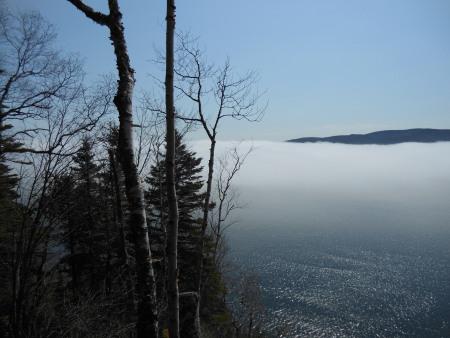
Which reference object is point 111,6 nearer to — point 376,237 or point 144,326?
point 144,326

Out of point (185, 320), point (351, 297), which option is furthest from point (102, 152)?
point (351, 297)

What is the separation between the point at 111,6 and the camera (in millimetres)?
4500

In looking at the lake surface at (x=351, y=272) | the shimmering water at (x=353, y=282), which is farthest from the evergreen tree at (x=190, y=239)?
the shimmering water at (x=353, y=282)

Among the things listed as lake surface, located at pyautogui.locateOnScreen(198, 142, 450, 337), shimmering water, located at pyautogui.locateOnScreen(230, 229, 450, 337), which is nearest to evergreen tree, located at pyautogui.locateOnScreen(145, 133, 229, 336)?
lake surface, located at pyautogui.locateOnScreen(198, 142, 450, 337)

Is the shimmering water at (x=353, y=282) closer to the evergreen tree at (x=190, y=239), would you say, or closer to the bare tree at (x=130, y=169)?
the evergreen tree at (x=190, y=239)

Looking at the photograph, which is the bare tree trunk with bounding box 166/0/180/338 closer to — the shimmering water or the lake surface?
the lake surface

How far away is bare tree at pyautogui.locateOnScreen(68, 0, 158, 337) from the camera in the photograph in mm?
4461

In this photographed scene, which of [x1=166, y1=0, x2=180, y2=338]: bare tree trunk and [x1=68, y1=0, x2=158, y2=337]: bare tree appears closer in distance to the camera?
[x1=68, y1=0, x2=158, y2=337]: bare tree

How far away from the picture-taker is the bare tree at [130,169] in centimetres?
446

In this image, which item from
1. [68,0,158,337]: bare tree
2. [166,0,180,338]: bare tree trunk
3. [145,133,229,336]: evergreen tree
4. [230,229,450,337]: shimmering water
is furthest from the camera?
[230,229,450,337]: shimmering water

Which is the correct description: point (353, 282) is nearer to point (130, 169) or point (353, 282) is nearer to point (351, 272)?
point (351, 272)

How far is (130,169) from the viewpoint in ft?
14.7

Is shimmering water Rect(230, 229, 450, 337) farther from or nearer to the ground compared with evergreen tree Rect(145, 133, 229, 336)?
nearer to the ground

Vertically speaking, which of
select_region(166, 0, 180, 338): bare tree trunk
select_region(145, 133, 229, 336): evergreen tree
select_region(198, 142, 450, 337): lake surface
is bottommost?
select_region(198, 142, 450, 337): lake surface
